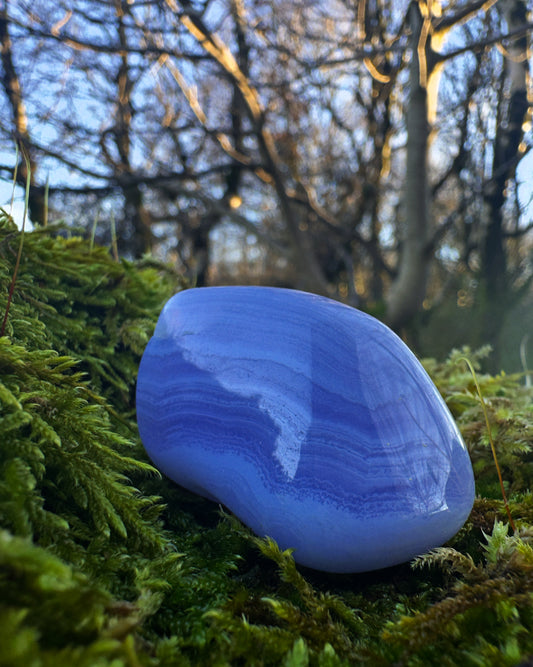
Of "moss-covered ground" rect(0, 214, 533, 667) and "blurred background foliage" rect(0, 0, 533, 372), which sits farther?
"blurred background foliage" rect(0, 0, 533, 372)

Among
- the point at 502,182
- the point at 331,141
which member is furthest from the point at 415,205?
the point at 331,141

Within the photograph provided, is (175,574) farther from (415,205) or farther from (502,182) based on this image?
(502,182)

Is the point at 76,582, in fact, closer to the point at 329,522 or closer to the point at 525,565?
the point at 329,522

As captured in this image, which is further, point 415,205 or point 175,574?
point 415,205

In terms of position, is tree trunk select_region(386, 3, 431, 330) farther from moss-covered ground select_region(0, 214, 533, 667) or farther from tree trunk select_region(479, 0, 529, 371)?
moss-covered ground select_region(0, 214, 533, 667)

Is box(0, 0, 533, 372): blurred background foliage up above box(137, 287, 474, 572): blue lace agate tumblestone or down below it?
above

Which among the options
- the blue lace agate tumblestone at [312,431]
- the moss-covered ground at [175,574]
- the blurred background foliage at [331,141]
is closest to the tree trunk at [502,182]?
the blurred background foliage at [331,141]

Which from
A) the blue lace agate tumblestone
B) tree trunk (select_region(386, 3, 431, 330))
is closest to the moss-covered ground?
the blue lace agate tumblestone

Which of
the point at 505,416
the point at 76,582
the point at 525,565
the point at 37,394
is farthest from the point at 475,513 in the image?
the point at 37,394
